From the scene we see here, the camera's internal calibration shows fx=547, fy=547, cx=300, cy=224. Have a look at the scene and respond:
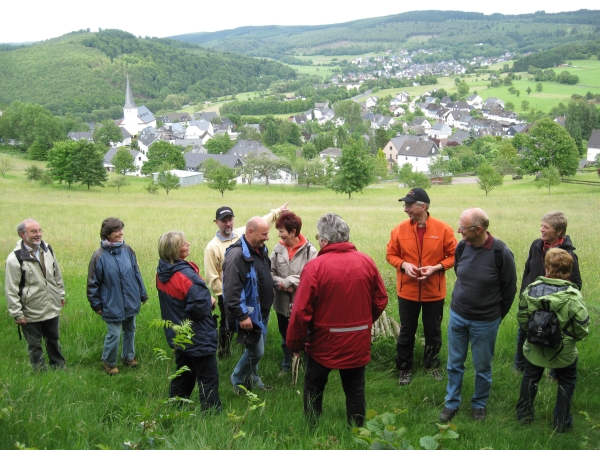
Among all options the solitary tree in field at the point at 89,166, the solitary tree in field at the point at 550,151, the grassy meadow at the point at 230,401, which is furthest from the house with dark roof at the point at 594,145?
the grassy meadow at the point at 230,401

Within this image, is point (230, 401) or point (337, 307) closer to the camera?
point (337, 307)

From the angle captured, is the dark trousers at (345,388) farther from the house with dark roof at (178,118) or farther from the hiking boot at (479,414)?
the house with dark roof at (178,118)

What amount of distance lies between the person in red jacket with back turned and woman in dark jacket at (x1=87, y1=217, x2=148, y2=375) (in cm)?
248

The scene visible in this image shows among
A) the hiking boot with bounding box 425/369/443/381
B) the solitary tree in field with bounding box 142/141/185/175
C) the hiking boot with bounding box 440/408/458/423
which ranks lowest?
the solitary tree in field with bounding box 142/141/185/175

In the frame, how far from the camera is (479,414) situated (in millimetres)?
5152

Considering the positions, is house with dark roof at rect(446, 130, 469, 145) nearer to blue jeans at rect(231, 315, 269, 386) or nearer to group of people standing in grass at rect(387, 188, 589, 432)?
group of people standing in grass at rect(387, 188, 589, 432)

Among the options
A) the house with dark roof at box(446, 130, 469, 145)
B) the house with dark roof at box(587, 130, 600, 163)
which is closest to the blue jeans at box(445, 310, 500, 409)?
the house with dark roof at box(587, 130, 600, 163)

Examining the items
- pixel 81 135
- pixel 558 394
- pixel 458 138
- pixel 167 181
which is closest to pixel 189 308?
Answer: pixel 558 394

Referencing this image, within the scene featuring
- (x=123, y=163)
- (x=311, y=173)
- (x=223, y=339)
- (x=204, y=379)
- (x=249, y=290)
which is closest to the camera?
(x=204, y=379)

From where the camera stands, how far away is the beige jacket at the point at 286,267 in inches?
236

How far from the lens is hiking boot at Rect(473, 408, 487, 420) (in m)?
5.12

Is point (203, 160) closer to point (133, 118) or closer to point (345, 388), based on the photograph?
point (133, 118)

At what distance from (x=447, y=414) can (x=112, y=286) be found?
377 centimetres

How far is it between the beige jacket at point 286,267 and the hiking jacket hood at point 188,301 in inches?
48.6
